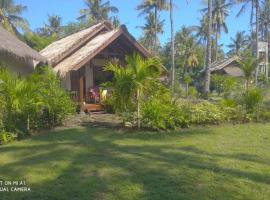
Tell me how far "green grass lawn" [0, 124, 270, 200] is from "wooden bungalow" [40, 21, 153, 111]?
526cm

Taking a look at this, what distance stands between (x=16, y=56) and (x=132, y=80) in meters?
4.64

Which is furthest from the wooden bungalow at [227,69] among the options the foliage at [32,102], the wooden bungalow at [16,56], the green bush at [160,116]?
the foliage at [32,102]

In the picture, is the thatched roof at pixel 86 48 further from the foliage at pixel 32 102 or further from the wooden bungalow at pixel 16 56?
the foliage at pixel 32 102

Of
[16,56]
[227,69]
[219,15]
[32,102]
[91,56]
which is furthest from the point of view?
[219,15]

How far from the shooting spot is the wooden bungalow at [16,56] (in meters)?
12.6

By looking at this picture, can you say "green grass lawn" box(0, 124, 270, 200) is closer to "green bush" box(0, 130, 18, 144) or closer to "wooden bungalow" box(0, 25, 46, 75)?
"green bush" box(0, 130, 18, 144)

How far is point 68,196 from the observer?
555cm

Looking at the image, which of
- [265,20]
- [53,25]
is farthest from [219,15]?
[53,25]

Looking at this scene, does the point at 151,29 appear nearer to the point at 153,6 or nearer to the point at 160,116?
the point at 153,6

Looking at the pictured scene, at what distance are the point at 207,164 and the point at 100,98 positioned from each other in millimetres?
9797

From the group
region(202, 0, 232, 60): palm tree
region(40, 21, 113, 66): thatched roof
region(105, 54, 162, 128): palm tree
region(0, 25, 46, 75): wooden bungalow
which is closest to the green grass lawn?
region(105, 54, 162, 128): palm tree

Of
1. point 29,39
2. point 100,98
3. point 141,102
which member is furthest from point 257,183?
point 29,39

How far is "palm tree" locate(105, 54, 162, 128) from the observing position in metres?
11.2

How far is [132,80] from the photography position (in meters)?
11.2
